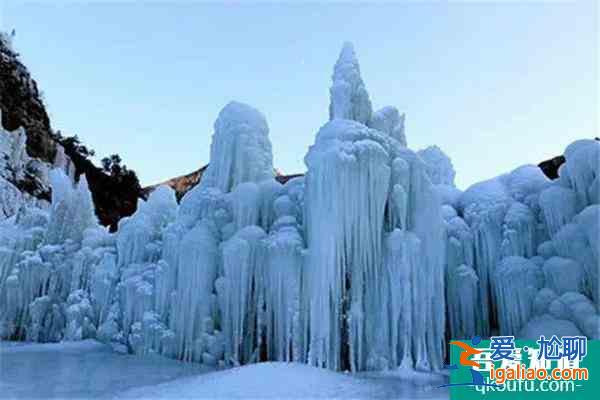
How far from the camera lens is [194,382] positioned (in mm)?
8977

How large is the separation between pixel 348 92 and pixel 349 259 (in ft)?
15.8

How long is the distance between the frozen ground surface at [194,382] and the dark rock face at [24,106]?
2126cm

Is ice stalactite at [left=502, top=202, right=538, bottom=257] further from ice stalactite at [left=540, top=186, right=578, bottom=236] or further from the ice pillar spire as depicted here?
the ice pillar spire

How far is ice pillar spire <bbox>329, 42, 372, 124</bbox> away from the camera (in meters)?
13.5

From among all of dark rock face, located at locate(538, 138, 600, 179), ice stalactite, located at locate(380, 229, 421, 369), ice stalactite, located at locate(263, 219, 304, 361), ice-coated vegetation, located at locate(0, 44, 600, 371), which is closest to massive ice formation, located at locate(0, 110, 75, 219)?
ice-coated vegetation, located at locate(0, 44, 600, 371)

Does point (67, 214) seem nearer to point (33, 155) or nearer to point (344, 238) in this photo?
point (344, 238)

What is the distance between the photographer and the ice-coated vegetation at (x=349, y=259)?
10.9 metres

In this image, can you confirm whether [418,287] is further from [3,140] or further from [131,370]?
[3,140]

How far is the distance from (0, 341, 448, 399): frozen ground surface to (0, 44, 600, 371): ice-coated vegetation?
1.15 meters

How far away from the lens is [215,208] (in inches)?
540

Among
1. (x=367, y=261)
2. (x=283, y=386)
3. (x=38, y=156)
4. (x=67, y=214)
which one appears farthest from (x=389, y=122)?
(x=38, y=156)

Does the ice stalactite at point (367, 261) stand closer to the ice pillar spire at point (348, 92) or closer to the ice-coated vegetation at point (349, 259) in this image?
the ice-coated vegetation at point (349, 259)

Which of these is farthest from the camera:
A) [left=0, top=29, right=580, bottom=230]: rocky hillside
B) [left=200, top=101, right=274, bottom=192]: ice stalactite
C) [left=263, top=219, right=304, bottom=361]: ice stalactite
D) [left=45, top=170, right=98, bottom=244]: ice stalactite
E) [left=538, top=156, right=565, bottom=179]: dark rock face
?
[left=0, top=29, right=580, bottom=230]: rocky hillside

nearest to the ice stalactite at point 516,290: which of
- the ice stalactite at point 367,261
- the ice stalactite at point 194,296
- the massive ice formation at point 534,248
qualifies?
the massive ice formation at point 534,248
